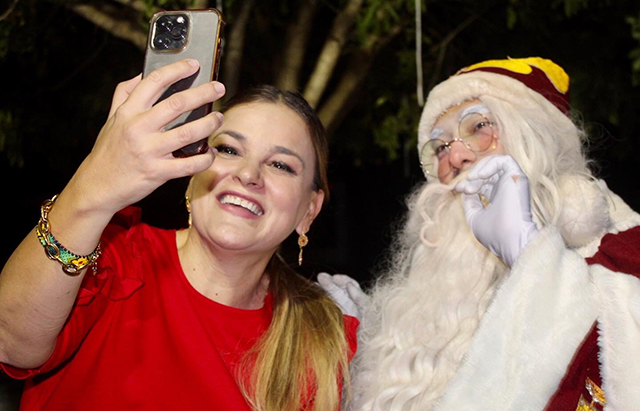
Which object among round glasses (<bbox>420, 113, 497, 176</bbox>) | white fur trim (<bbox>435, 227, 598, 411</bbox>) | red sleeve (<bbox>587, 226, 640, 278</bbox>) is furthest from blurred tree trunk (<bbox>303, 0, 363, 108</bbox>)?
white fur trim (<bbox>435, 227, 598, 411</bbox>)

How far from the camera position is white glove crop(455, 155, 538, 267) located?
1.73 metres

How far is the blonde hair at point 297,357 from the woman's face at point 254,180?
0.76ft

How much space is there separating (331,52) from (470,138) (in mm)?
1666

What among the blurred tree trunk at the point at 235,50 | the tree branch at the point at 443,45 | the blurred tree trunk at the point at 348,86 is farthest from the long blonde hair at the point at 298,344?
the tree branch at the point at 443,45

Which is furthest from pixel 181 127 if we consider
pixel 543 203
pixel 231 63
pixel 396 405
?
pixel 231 63

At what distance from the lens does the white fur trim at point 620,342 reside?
1.61m

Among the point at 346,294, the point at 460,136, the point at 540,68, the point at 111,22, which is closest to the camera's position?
the point at 460,136

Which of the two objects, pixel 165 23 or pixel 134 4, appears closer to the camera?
pixel 165 23

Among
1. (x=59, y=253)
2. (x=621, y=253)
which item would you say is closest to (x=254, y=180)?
(x=59, y=253)

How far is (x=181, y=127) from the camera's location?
4.15 feet

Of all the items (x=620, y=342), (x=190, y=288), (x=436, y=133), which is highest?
(x=436, y=133)

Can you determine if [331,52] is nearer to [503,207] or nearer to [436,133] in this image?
[436,133]

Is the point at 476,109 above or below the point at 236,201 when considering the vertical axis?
above

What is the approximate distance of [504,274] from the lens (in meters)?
2.03
